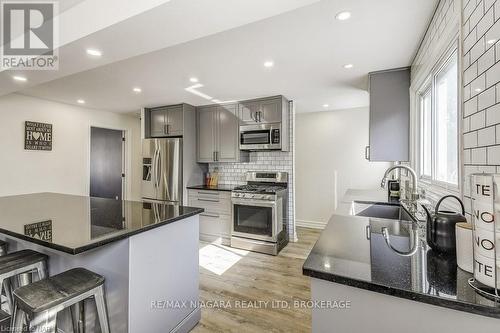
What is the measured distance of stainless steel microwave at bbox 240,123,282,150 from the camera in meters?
3.63

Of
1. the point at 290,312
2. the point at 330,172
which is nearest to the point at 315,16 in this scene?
the point at 290,312

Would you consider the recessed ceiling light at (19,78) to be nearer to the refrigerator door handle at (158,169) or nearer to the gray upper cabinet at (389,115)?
the refrigerator door handle at (158,169)

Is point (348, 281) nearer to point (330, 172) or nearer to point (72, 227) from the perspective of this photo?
point (72, 227)

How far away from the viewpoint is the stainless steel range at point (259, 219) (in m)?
3.40

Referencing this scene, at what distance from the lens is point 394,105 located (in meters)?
2.52

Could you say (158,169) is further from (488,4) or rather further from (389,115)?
(488,4)

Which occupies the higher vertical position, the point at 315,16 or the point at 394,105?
the point at 315,16

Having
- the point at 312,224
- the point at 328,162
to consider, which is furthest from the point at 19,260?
the point at 328,162

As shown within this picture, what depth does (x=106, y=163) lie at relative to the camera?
15.7 feet

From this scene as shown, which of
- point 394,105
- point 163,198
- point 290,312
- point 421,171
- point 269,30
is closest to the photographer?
point 269,30

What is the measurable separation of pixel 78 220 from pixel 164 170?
2.57 meters

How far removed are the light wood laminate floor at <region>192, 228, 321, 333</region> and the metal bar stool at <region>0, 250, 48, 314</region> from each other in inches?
46.3

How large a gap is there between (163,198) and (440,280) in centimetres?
393

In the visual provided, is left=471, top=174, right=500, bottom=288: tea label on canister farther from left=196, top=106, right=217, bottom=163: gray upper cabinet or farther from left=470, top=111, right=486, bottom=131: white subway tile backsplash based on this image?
left=196, top=106, right=217, bottom=163: gray upper cabinet
